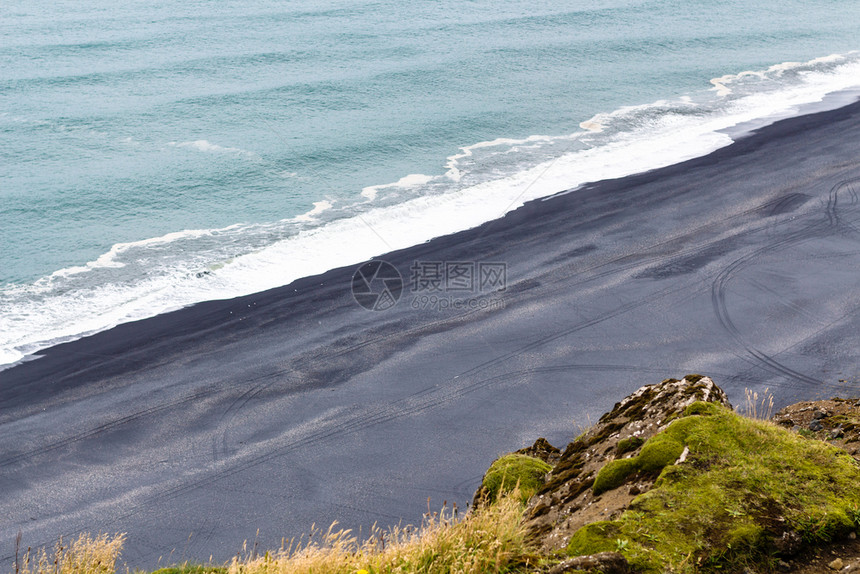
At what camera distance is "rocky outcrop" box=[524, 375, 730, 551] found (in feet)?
21.9

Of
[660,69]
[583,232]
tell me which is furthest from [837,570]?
[660,69]

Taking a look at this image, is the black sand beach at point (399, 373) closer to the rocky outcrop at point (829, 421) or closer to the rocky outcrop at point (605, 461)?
the rocky outcrop at point (605, 461)

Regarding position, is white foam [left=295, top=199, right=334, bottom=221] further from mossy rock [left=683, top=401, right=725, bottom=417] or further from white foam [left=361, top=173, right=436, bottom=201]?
mossy rock [left=683, top=401, right=725, bottom=417]

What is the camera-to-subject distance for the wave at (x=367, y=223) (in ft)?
63.1

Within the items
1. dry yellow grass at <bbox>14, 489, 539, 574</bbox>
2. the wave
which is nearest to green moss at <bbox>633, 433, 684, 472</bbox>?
dry yellow grass at <bbox>14, 489, 539, 574</bbox>

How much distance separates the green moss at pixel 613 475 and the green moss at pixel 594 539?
1.08 meters

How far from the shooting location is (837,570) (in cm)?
539

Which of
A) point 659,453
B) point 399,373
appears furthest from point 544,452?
point 399,373

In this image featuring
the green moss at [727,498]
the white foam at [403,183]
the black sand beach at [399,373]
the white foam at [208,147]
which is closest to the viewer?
the green moss at [727,498]

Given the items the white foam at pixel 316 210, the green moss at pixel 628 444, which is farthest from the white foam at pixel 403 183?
the green moss at pixel 628 444

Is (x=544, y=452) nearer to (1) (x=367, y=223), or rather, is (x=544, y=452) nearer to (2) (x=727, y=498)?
(2) (x=727, y=498)

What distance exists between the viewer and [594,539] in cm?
577

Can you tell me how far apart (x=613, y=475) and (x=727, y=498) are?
1.23m

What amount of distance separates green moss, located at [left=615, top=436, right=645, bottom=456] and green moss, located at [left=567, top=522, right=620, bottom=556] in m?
1.74
